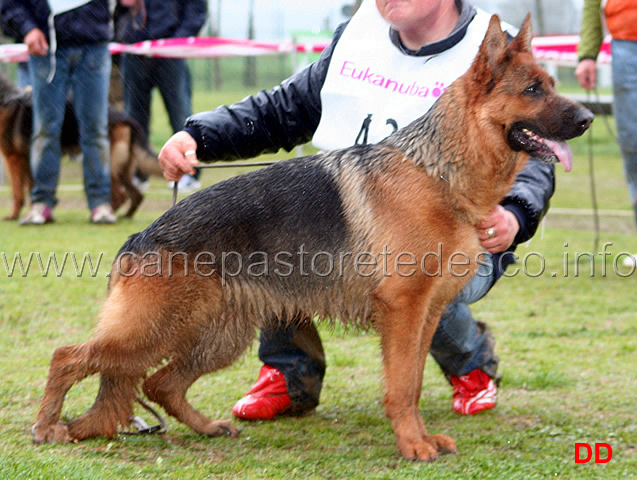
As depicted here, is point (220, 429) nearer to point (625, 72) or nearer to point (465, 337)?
point (465, 337)

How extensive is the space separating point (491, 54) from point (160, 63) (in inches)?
311

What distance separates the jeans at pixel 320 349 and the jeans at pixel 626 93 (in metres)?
2.62

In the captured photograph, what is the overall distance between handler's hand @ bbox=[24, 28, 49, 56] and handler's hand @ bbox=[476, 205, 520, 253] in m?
5.74

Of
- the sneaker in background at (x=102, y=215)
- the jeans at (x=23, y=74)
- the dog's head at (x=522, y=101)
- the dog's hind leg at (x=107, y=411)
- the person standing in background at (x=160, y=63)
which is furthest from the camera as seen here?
the jeans at (x=23, y=74)

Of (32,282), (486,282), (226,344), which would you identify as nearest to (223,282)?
(226,344)

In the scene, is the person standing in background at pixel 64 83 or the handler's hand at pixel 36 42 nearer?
the handler's hand at pixel 36 42

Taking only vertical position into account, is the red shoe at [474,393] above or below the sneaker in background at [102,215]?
above

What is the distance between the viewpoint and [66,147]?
27.8 feet

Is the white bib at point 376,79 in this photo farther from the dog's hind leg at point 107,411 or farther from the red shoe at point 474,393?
the dog's hind leg at point 107,411

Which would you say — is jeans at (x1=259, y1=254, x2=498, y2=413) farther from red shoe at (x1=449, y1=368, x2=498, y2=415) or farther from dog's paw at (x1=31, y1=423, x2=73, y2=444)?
dog's paw at (x1=31, y1=423, x2=73, y2=444)

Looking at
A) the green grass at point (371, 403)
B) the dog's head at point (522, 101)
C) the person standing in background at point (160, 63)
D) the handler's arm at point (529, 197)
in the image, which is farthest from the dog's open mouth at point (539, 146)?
the person standing in background at point (160, 63)

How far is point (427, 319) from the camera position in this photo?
321cm

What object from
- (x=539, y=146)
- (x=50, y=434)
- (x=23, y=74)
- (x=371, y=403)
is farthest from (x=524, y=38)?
(x=23, y=74)

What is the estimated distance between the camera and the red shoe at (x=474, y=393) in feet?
12.0
